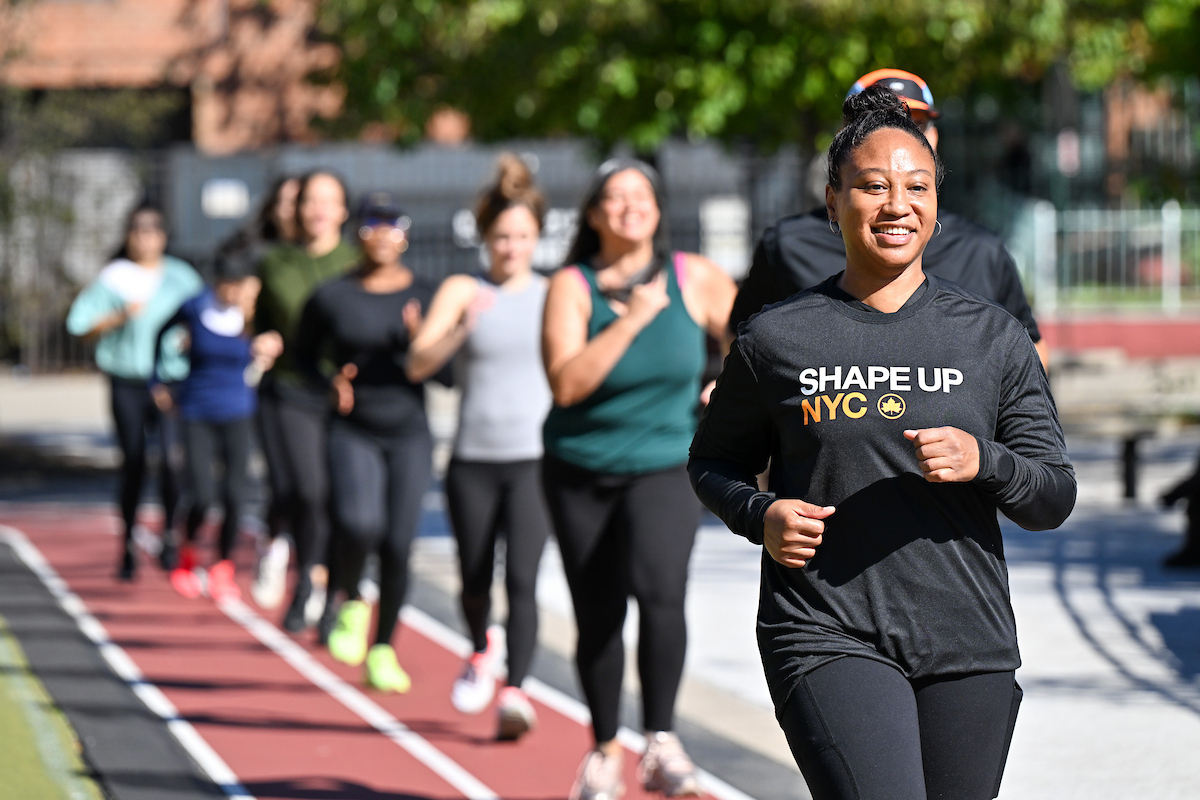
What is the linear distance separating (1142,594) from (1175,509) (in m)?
3.00

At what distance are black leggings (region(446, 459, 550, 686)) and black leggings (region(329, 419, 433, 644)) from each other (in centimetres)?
81

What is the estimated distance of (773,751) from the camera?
247 inches

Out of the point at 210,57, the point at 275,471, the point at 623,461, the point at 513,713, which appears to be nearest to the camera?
the point at 623,461

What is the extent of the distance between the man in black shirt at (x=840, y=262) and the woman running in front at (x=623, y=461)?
61cm

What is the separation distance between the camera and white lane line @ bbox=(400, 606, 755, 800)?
5793 millimetres

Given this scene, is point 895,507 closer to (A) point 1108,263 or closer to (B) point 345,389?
(B) point 345,389

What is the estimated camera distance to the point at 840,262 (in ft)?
15.5

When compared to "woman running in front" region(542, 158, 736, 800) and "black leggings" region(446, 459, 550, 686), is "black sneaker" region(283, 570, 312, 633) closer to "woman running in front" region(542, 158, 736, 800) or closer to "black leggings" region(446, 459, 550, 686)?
"black leggings" region(446, 459, 550, 686)

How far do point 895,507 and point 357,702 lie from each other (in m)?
4.34

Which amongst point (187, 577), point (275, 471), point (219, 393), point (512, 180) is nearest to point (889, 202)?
point (512, 180)

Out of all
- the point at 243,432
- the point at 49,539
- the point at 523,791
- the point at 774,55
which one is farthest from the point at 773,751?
the point at 774,55

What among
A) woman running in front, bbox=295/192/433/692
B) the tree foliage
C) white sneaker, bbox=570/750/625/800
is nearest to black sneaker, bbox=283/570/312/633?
woman running in front, bbox=295/192/433/692

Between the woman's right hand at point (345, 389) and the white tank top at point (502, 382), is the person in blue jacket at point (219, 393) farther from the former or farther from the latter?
the white tank top at point (502, 382)

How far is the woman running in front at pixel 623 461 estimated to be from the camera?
A: 213 inches
